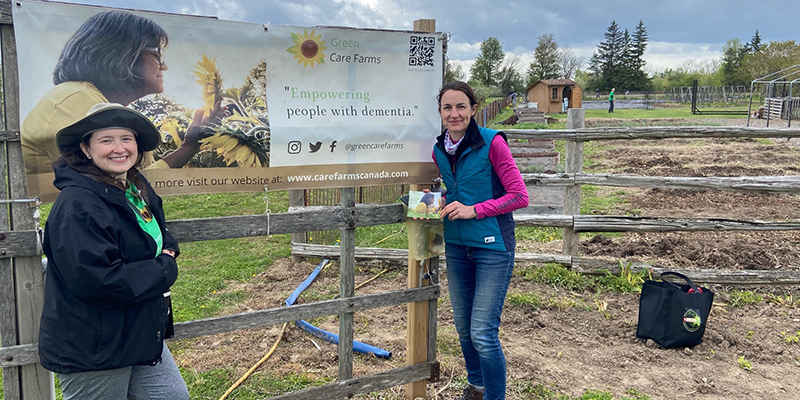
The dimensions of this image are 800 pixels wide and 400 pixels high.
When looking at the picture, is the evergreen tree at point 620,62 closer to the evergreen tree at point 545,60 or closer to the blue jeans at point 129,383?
the evergreen tree at point 545,60

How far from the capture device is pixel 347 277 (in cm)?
321

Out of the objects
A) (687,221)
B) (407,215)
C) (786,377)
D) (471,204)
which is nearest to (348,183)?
(407,215)

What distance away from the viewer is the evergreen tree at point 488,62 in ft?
239

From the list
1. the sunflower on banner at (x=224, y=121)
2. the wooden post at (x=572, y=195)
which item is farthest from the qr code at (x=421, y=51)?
the wooden post at (x=572, y=195)

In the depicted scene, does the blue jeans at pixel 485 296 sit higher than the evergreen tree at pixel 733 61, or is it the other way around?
the evergreen tree at pixel 733 61

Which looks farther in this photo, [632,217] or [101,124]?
[632,217]

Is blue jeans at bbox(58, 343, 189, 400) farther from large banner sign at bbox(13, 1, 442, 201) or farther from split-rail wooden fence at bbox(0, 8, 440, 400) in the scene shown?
large banner sign at bbox(13, 1, 442, 201)

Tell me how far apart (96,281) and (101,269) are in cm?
5

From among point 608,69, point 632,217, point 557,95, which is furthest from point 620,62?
point 632,217

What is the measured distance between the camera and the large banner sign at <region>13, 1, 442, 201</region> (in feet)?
7.46

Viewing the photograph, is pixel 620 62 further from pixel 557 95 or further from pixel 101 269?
pixel 101 269

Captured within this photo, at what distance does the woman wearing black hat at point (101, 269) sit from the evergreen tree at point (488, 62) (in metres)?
73.0

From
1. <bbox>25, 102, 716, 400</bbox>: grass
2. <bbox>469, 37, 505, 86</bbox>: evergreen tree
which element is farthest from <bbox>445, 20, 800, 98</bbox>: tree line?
<bbox>25, 102, 716, 400</bbox>: grass

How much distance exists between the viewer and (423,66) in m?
3.25
